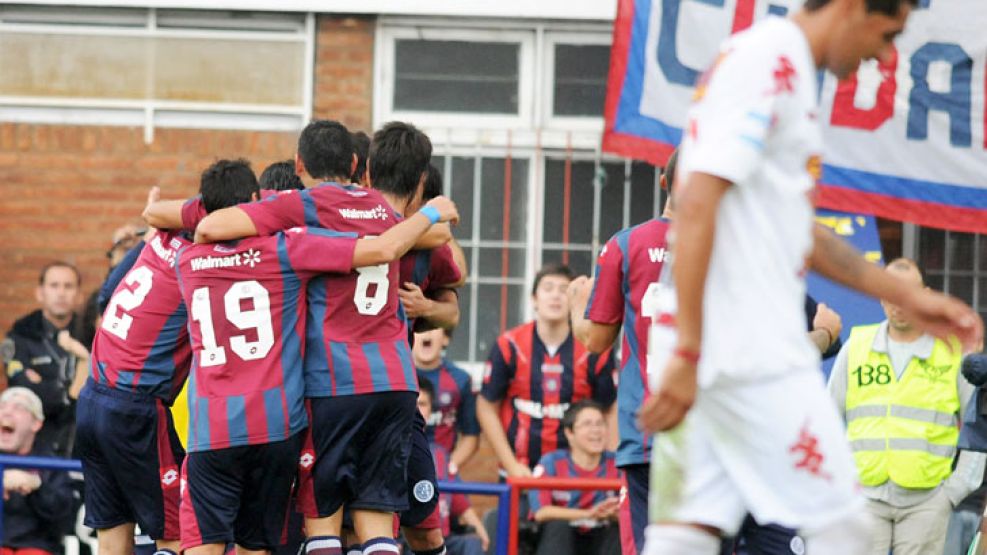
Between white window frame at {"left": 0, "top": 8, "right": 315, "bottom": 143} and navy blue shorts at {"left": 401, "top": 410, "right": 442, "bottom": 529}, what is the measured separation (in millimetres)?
5228

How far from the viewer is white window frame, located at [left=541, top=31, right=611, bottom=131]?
12227mm

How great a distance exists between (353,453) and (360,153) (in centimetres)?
156

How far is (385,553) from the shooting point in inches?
265

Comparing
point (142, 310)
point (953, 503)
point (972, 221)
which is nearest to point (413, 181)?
point (142, 310)

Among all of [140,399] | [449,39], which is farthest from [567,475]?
[449,39]

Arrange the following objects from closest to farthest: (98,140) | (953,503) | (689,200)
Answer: (689,200), (953,503), (98,140)

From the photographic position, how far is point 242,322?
6605 mm

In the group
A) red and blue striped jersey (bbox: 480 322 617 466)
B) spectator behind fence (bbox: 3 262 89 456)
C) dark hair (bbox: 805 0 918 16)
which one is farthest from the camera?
spectator behind fence (bbox: 3 262 89 456)

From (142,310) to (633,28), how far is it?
15.6 feet

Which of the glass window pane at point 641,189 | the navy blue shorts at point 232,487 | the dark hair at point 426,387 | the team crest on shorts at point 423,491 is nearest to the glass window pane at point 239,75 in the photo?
the glass window pane at point 641,189

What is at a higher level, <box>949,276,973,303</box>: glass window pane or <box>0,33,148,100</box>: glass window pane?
<box>0,33,148,100</box>: glass window pane

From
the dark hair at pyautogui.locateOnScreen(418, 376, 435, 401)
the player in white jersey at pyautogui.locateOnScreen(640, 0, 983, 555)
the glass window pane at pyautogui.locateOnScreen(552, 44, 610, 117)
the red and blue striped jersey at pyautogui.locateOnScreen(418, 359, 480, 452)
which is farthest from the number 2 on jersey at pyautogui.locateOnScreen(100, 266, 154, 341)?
the glass window pane at pyautogui.locateOnScreen(552, 44, 610, 117)

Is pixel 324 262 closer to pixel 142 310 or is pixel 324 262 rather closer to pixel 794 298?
pixel 142 310

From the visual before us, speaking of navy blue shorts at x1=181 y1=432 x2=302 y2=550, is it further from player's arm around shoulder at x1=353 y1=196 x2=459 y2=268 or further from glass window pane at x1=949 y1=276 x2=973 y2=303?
glass window pane at x1=949 y1=276 x2=973 y2=303
